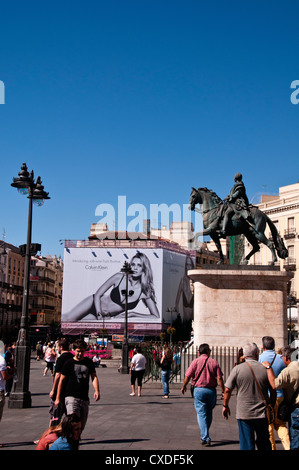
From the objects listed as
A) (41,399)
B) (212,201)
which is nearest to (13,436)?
(41,399)

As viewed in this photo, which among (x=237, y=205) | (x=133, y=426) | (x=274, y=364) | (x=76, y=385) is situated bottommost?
(x=133, y=426)

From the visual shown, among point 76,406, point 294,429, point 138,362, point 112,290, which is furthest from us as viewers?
point 112,290

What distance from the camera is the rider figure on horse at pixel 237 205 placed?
17.3 m

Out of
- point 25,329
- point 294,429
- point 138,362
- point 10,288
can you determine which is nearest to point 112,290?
point 10,288

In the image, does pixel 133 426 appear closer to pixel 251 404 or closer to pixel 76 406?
pixel 76 406

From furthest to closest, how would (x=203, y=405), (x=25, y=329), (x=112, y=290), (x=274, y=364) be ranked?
(x=112, y=290), (x=25, y=329), (x=203, y=405), (x=274, y=364)

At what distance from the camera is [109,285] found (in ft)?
213

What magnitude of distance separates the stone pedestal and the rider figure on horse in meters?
1.66

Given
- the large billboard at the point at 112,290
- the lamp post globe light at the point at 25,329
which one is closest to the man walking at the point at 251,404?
the lamp post globe light at the point at 25,329

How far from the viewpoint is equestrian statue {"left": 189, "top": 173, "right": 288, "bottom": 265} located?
1741cm

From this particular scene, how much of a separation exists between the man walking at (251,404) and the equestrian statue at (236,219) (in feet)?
36.2

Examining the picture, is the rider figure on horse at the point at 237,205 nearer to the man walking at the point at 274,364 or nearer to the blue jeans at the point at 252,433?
the man walking at the point at 274,364

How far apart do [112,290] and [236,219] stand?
158 ft
